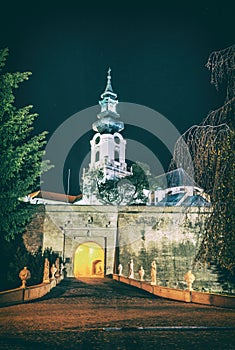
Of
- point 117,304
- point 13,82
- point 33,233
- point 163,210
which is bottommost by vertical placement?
point 117,304

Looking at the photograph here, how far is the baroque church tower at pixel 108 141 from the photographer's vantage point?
50.8 meters

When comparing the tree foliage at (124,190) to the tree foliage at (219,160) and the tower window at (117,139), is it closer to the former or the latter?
the tower window at (117,139)

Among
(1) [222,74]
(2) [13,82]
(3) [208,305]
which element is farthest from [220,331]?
(2) [13,82]

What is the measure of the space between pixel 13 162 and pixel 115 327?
830cm

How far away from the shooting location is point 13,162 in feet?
42.6

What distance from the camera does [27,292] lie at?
9.98 meters

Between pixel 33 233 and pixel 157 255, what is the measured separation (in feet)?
28.2

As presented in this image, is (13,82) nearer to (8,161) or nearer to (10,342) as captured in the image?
(8,161)

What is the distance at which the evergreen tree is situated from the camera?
42.4ft

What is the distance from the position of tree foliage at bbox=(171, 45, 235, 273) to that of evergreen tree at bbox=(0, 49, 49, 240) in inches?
290

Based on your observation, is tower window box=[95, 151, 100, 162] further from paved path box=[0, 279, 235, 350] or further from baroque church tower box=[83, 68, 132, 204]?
paved path box=[0, 279, 235, 350]

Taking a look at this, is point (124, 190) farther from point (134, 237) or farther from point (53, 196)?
point (53, 196)

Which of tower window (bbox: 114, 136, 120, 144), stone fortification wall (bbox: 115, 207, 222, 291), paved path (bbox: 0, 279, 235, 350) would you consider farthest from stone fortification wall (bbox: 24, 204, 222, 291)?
tower window (bbox: 114, 136, 120, 144)

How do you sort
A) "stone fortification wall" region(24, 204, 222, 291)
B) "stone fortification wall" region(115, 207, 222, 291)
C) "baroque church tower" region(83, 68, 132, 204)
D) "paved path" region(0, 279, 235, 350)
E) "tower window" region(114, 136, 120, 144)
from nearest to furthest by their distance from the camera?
"paved path" region(0, 279, 235, 350) → "stone fortification wall" region(115, 207, 222, 291) → "stone fortification wall" region(24, 204, 222, 291) → "baroque church tower" region(83, 68, 132, 204) → "tower window" region(114, 136, 120, 144)
